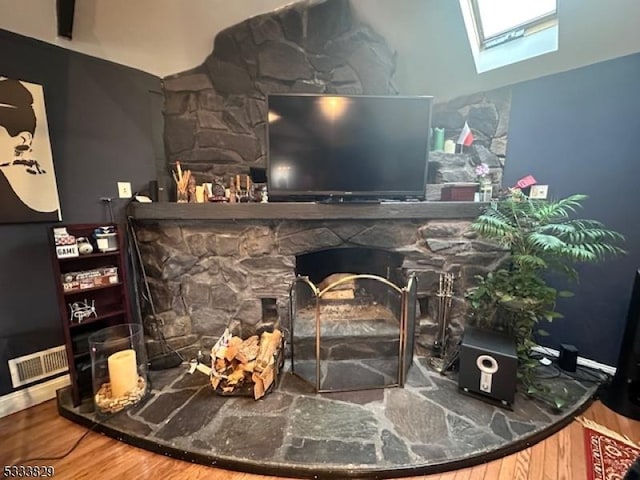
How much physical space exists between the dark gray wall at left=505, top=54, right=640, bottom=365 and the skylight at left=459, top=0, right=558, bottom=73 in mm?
242

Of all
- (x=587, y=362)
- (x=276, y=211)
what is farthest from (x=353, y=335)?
(x=587, y=362)

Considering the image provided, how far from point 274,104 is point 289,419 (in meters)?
1.88

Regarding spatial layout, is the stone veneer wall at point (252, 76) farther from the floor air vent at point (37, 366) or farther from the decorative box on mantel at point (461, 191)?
the floor air vent at point (37, 366)

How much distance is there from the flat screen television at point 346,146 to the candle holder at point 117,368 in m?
1.30

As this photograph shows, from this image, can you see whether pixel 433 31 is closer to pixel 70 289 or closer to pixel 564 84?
pixel 564 84

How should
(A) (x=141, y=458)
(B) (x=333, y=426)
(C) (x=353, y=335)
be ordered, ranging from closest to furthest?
(A) (x=141, y=458), (B) (x=333, y=426), (C) (x=353, y=335)

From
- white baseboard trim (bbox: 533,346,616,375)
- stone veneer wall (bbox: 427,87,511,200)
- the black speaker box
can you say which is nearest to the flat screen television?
stone veneer wall (bbox: 427,87,511,200)

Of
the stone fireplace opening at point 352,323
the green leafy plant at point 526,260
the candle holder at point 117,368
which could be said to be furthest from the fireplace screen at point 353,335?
the candle holder at point 117,368

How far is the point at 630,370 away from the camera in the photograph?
176 centimetres

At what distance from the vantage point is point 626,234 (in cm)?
198

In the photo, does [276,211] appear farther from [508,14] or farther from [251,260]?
[508,14]

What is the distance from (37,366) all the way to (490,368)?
277 centimetres

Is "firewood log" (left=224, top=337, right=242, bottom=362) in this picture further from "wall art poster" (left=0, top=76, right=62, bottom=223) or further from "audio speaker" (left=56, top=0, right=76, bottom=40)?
"audio speaker" (left=56, top=0, right=76, bottom=40)

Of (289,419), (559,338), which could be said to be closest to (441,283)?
(559,338)
